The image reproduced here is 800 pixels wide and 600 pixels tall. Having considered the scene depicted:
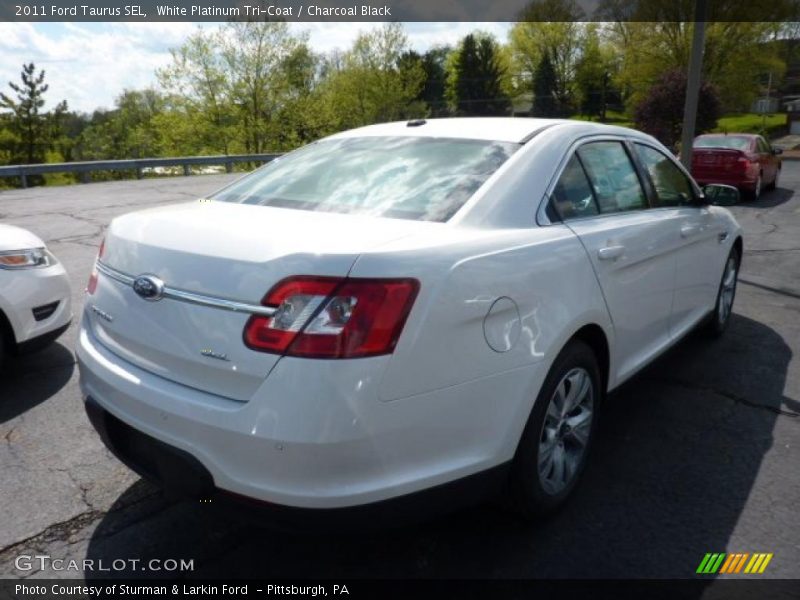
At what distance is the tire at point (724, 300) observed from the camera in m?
4.86

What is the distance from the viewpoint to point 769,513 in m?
2.82

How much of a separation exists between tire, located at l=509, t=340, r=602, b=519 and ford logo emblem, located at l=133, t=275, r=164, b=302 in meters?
1.39

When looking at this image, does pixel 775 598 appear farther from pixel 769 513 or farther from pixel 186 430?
pixel 186 430

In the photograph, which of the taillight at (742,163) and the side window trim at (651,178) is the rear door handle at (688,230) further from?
the taillight at (742,163)

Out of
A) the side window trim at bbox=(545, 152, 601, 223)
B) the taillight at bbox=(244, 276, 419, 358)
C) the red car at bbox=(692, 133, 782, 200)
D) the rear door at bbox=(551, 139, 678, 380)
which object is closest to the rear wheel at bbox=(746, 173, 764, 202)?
the red car at bbox=(692, 133, 782, 200)

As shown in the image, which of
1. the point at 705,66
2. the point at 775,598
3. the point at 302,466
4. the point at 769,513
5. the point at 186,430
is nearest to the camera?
the point at 302,466

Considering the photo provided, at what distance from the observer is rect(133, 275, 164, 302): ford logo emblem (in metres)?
2.22

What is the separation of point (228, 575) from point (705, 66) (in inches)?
1779

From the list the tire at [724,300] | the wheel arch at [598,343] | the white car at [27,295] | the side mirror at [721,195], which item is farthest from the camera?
the tire at [724,300]

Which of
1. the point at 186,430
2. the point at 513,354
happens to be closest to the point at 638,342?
the point at 513,354

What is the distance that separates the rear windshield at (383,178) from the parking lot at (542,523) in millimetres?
1237

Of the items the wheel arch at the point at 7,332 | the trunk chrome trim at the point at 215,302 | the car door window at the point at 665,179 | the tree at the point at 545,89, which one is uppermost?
the tree at the point at 545,89

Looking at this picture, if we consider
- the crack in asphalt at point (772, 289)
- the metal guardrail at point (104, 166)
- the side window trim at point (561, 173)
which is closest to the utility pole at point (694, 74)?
the crack in asphalt at point (772, 289)

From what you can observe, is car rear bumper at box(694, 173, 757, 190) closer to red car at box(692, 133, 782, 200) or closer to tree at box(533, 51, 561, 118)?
red car at box(692, 133, 782, 200)
